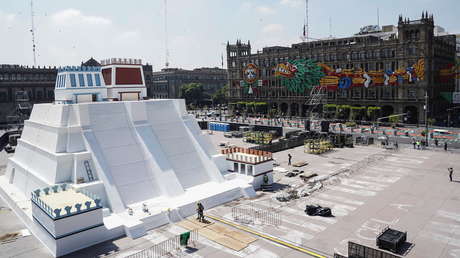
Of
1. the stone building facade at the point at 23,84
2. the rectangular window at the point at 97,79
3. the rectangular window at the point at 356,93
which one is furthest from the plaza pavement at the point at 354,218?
the stone building facade at the point at 23,84

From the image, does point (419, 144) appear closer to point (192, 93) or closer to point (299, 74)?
point (299, 74)

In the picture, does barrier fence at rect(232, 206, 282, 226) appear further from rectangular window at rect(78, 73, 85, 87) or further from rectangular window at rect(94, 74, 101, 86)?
rectangular window at rect(78, 73, 85, 87)

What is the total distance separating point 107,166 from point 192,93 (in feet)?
377

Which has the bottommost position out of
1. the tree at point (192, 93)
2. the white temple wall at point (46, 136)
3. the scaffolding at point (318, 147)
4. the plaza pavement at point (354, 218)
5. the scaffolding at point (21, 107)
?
the plaza pavement at point (354, 218)

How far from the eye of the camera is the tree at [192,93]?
143m

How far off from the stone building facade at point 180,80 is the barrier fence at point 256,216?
130 m

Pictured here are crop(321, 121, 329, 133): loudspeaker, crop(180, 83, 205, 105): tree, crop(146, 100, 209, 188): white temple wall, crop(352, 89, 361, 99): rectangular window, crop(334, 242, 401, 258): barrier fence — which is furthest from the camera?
crop(180, 83, 205, 105): tree

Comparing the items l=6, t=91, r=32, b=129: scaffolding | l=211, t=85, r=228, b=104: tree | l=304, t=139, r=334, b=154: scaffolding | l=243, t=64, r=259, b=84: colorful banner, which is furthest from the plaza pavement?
l=211, t=85, r=228, b=104: tree

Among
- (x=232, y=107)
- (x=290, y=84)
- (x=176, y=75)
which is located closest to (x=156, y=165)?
(x=290, y=84)

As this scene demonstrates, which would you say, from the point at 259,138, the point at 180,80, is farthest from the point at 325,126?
the point at 180,80

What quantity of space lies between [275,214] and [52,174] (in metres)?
19.2

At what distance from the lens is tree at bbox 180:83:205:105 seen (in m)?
143

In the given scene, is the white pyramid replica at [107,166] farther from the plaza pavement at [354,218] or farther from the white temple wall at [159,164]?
the plaza pavement at [354,218]

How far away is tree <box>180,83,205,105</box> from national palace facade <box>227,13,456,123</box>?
33.8 metres
